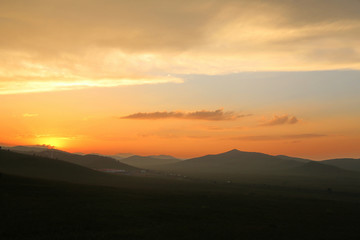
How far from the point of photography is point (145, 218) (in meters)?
54.2

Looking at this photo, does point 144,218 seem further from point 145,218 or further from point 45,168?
point 45,168

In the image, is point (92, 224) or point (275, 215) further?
point (275, 215)

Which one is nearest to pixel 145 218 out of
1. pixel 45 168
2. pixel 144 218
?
pixel 144 218

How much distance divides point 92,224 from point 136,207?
59.7 feet

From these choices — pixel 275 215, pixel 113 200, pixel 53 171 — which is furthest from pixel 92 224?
pixel 53 171

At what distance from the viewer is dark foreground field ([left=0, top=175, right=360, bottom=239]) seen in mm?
43094

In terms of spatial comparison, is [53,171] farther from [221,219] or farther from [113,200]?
[221,219]

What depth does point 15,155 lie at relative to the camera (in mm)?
158625

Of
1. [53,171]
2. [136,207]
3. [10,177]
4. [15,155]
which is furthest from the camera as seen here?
[15,155]

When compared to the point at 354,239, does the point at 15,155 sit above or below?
above

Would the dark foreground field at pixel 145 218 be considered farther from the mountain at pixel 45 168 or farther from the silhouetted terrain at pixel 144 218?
the mountain at pixel 45 168

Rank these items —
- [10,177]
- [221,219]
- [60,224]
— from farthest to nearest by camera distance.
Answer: [10,177] → [221,219] → [60,224]

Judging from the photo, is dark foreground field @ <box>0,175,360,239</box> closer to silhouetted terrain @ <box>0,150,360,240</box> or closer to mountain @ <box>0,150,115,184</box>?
silhouetted terrain @ <box>0,150,360,240</box>

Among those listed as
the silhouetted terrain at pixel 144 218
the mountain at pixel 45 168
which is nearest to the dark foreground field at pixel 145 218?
the silhouetted terrain at pixel 144 218
